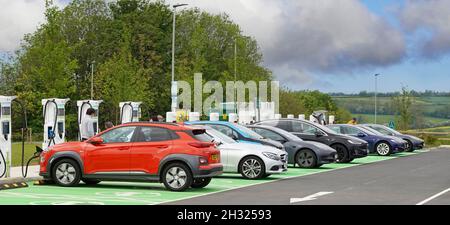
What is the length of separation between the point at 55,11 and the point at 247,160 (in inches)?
1242

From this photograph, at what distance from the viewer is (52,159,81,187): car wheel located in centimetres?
1728

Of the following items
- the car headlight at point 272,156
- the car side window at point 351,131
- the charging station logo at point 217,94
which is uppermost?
the charging station logo at point 217,94

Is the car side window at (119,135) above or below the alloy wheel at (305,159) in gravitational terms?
above

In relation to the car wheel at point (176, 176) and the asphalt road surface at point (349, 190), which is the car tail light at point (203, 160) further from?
the asphalt road surface at point (349, 190)

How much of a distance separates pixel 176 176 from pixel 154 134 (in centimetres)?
109

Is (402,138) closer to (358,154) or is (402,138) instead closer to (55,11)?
(358,154)

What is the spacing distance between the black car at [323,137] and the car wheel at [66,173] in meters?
11.4

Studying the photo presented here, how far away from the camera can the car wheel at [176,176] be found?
16.4 meters

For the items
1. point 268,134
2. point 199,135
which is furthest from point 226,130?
point 199,135

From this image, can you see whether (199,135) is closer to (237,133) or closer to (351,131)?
(237,133)

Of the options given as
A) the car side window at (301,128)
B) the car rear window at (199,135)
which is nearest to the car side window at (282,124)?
the car side window at (301,128)

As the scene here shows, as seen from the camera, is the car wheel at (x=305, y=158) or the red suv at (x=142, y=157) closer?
the red suv at (x=142, y=157)

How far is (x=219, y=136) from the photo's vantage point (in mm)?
20547

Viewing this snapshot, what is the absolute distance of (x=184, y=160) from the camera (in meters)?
16.3
